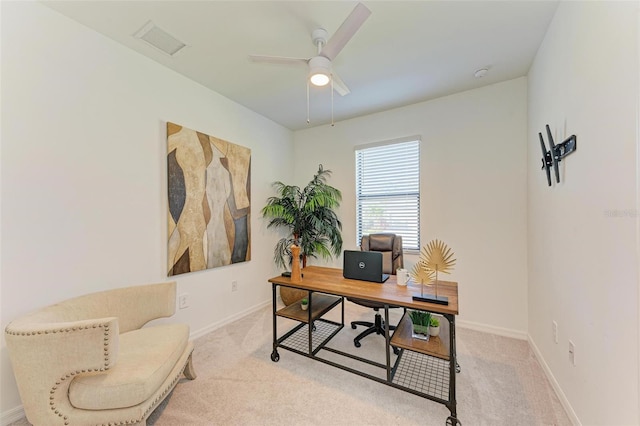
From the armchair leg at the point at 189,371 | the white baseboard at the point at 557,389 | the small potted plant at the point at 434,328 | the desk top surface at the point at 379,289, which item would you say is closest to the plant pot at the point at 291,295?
the desk top surface at the point at 379,289

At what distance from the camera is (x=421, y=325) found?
1744 millimetres

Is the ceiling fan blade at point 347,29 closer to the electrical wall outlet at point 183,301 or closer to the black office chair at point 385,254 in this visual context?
the black office chair at point 385,254

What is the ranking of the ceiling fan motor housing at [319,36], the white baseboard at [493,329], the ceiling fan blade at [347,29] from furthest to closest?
1. the white baseboard at [493,329]
2. the ceiling fan motor housing at [319,36]
3. the ceiling fan blade at [347,29]

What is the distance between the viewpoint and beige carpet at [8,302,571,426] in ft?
5.03

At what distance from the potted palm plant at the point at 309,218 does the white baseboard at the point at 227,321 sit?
0.35m

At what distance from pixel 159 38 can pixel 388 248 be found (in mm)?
2840

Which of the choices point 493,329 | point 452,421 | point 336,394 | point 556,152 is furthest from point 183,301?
point 556,152

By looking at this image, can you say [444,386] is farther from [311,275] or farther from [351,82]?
[351,82]

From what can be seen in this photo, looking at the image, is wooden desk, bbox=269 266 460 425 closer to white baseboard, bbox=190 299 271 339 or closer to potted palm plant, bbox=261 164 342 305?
white baseboard, bbox=190 299 271 339

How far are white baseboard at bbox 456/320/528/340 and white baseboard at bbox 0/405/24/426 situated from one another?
3.77 m

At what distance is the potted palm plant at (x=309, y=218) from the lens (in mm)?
3510

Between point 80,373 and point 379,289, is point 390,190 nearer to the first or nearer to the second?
point 379,289

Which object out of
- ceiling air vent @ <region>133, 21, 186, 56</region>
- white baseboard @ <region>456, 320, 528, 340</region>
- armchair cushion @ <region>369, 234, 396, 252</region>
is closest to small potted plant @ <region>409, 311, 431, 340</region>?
armchair cushion @ <region>369, 234, 396, 252</region>

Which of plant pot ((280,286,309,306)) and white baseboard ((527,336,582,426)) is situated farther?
plant pot ((280,286,309,306))
